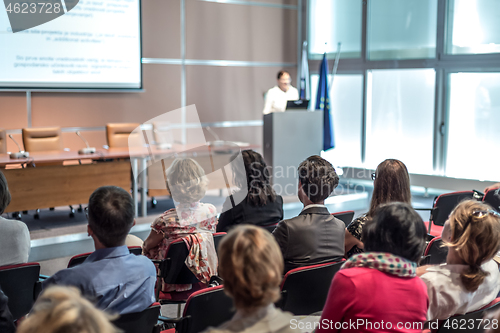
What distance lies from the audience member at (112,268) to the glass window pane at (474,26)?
19.5 feet

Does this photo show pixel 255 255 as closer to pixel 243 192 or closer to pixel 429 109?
pixel 243 192

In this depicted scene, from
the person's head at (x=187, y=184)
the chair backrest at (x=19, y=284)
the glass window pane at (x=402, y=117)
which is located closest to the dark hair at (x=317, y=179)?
the person's head at (x=187, y=184)

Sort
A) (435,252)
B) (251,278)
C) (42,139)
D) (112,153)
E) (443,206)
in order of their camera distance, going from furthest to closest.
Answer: (42,139), (112,153), (443,206), (435,252), (251,278)

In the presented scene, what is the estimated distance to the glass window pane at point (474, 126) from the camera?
6.40 meters

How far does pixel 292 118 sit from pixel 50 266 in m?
3.06

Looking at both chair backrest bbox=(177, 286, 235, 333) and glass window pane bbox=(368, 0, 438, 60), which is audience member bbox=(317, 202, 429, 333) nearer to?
chair backrest bbox=(177, 286, 235, 333)

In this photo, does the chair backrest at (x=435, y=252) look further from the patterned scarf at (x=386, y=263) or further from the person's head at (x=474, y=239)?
the patterned scarf at (x=386, y=263)

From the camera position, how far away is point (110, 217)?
1781 millimetres

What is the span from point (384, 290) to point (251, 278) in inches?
20.1

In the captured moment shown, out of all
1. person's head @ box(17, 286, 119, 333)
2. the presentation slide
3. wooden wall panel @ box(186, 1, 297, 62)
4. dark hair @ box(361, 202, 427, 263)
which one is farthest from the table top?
person's head @ box(17, 286, 119, 333)

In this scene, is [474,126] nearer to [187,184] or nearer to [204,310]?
[187,184]

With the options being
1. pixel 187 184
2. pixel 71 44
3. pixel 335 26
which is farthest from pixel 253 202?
pixel 335 26

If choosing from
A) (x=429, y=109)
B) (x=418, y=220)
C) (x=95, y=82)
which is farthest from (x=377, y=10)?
(x=418, y=220)

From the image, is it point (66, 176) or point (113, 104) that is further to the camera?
point (113, 104)
